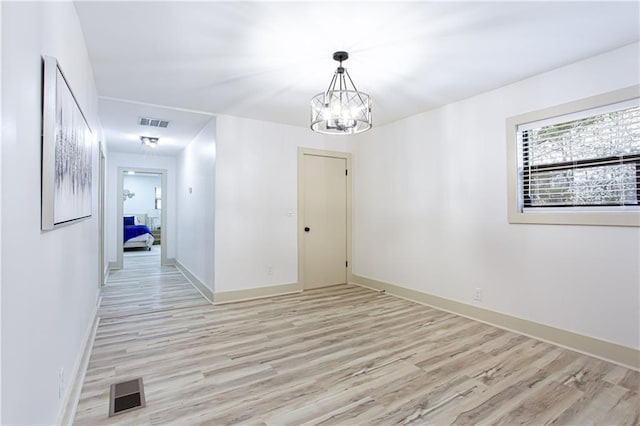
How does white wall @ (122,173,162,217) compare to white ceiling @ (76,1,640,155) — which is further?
white wall @ (122,173,162,217)

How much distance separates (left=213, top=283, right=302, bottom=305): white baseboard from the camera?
4340 mm

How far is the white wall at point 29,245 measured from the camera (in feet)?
3.42

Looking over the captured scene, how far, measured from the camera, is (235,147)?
4520 mm

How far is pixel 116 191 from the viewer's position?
688 cm

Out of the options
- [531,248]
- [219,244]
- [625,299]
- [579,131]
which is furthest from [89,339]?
[579,131]

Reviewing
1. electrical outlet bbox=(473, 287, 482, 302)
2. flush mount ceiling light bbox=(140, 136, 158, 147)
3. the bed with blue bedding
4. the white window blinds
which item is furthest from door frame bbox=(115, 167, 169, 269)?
the white window blinds

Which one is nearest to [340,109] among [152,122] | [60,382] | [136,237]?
[60,382]

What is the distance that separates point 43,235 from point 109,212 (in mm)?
6082

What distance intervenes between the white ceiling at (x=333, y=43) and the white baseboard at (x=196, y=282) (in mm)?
2625

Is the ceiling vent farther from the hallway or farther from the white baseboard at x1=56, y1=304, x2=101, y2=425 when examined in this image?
the white baseboard at x1=56, y1=304, x2=101, y2=425

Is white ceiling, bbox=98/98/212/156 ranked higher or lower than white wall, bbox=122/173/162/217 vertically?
higher

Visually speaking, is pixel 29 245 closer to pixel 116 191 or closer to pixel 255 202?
pixel 255 202

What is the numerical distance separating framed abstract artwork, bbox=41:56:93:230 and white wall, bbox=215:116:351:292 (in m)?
2.18

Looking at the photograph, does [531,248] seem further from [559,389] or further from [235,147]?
[235,147]
